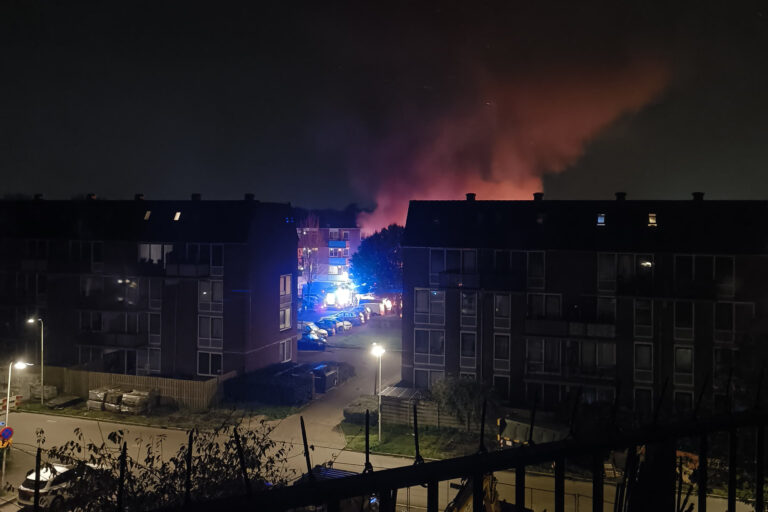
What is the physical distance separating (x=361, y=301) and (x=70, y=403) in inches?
1693

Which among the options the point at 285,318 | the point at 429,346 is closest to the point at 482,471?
the point at 429,346

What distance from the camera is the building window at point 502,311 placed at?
30766mm

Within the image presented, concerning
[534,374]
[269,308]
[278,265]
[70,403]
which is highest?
[278,265]

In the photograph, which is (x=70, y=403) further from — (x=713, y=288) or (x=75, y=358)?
(x=713, y=288)

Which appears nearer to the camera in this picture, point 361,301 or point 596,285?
point 596,285

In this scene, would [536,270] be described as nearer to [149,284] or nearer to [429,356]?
[429,356]

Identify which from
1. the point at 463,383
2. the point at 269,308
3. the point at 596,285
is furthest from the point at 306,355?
the point at 596,285

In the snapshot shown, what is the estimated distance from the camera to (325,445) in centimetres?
2545

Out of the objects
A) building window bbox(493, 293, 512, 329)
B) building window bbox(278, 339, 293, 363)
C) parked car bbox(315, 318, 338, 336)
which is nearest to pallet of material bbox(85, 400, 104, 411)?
building window bbox(278, 339, 293, 363)

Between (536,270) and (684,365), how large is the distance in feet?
27.9

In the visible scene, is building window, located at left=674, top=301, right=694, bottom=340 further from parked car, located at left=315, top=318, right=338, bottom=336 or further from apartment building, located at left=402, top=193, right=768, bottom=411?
parked car, located at left=315, top=318, right=338, bottom=336

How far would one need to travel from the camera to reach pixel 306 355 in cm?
4591

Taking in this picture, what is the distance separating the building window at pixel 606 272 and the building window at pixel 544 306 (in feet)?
7.65

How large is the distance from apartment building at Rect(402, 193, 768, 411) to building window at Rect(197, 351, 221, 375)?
39.0 feet
